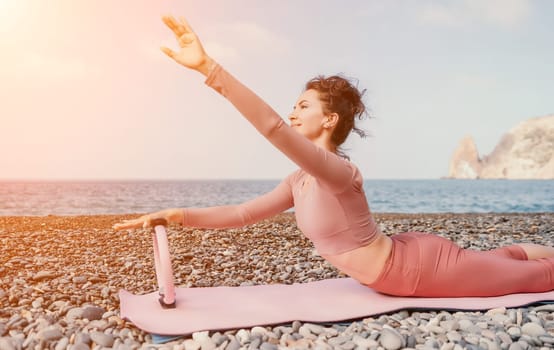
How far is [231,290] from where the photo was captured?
4395 mm

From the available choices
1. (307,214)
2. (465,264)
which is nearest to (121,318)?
(307,214)

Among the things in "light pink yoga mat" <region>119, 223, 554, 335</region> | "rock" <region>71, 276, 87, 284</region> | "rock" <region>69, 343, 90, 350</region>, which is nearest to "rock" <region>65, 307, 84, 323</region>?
"light pink yoga mat" <region>119, 223, 554, 335</region>

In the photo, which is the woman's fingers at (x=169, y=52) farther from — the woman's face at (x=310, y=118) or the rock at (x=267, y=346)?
the rock at (x=267, y=346)

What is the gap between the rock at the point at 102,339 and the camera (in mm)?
3282

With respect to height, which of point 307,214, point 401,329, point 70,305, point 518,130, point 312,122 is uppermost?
point 518,130

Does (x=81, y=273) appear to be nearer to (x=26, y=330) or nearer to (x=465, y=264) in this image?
(x=26, y=330)

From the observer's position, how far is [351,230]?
12.1 feet

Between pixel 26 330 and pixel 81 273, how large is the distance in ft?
6.91

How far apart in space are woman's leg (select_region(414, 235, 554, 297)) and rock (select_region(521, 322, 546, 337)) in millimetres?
546

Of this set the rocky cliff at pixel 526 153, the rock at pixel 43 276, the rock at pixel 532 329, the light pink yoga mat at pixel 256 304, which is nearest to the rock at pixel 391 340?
the light pink yoga mat at pixel 256 304

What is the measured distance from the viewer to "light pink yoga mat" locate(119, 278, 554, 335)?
3.50 metres

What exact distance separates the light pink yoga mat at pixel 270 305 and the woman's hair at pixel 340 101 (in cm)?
103

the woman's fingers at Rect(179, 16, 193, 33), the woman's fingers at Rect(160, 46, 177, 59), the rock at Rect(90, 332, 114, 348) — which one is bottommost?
the rock at Rect(90, 332, 114, 348)

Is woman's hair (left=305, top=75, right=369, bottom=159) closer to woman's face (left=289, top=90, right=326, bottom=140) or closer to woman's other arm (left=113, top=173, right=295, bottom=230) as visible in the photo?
woman's face (left=289, top=90, right=326, bottom=140)
